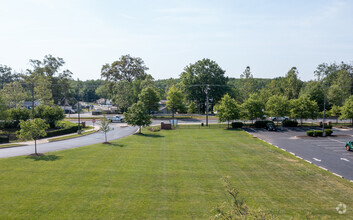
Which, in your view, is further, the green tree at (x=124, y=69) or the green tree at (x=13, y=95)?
the green tree at (x=124, y=69)

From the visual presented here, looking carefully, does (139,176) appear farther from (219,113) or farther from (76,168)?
(219,113)

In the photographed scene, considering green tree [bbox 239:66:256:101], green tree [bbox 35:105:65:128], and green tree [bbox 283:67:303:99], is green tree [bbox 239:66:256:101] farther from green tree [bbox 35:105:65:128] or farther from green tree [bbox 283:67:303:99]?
green tree [bbox 35:105:65:128]

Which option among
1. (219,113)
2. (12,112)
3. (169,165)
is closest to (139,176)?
(169,165)

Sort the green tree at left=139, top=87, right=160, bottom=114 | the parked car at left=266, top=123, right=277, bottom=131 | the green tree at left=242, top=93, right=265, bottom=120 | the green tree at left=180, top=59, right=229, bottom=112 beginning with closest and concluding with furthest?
the parked car at left=266, top=123, right=277, bottom=131, the green tree at left=242, top=93, right=265, bottom=120, the green tree at left=139, top=87, right=160, bottom=114, the green tree at left=180, top=59, right=229, bottom=112

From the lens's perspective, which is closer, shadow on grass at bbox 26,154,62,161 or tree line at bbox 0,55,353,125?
shadow on grass at bbox 26,154,62,161

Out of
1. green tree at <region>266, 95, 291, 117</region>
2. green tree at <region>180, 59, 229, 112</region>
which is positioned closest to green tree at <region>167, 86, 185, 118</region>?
green tree at <region>180, 59, 229, 112</region>

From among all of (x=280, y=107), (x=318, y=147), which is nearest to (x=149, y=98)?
(x=280, y=107)

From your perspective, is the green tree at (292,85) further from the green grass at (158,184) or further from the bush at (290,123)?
the green grass at (158,184)

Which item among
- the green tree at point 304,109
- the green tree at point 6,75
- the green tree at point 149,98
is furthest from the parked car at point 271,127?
the green tree at point 6,75
